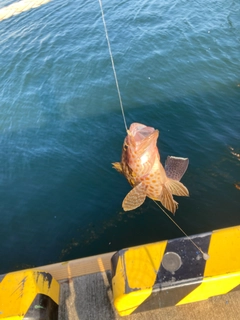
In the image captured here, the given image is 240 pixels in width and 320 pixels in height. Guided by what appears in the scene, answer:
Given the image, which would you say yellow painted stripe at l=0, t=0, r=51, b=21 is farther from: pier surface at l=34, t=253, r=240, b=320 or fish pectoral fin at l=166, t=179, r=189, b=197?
fish pectoral fin at l=166, t=179, r=189, b=197

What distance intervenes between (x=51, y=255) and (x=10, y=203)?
190 centimetres

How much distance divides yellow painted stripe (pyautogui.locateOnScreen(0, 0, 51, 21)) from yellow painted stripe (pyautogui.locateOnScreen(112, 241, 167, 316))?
15939 millimetres

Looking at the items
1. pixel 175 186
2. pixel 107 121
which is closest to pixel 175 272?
pixel 175 186

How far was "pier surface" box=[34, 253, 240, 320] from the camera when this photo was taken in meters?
3.83

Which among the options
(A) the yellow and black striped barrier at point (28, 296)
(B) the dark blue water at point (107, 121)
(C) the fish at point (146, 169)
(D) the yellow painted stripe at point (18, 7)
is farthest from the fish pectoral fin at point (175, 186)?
(D) the yellow painted stripe at point (18, 7)

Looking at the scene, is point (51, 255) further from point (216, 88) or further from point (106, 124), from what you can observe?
point (216, 88)

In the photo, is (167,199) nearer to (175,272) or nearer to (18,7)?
(175,272)

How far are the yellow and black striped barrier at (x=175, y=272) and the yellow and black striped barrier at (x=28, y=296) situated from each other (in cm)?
90

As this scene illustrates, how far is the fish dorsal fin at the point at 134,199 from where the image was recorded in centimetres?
334

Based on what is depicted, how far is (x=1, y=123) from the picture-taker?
928 cm

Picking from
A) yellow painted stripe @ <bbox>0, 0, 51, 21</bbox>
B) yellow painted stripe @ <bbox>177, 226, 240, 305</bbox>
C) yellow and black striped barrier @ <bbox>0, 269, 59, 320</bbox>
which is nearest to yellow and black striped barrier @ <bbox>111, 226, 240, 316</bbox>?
yellow painted stripe @ <bbox>177, 226, 240, 305</bbox>

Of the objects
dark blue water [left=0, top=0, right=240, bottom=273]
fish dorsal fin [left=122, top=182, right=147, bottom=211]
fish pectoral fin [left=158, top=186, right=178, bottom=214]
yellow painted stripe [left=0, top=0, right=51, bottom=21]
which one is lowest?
dark blue water [left=0, top=0, right=240, bottom=273]

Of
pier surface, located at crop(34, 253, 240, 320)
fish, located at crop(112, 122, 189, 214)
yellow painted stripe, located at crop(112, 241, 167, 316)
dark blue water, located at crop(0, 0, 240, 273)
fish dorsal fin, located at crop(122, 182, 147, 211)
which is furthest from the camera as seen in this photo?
dark blue water, located at crop(0, 0, 240, 273)

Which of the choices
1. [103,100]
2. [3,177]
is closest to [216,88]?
[103,100]
